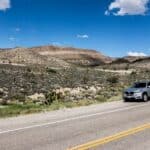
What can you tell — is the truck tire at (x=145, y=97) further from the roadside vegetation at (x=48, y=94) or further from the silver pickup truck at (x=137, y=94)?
the roadside vegetation at (x=48, y=94)

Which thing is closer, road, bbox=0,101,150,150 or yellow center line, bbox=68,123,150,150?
yellow center line, bbox=68,123,150,150

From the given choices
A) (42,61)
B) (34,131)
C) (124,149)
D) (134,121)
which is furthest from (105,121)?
(42,61)

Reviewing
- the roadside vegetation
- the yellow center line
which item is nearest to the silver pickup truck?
the roadside vegetation

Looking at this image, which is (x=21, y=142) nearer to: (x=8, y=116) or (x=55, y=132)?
(x=55, y=132)

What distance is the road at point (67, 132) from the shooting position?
34.3ft

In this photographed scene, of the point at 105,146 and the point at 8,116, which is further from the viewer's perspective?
the point at 8,116

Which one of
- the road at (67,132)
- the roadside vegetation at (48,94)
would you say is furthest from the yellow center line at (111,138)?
the roadside vegetation at (48,94)

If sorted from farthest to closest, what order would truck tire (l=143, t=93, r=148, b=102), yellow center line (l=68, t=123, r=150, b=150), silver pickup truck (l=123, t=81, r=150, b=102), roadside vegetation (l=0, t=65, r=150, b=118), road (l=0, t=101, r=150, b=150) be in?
1. truck tire (l=143, t=93, r=148, b=102)
2. silver pickup truck (l=123, t=81, r=150, b=102)
3. roadside vegetation (l=0, t=65, r=150, b=118)
4. road (l=0, t=101, r=150, b=150)
5. yellow center line (l=68, t=123, r=150, b=150)

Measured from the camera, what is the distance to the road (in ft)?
34.3

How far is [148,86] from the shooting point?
29578mm

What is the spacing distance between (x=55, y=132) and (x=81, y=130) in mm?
967

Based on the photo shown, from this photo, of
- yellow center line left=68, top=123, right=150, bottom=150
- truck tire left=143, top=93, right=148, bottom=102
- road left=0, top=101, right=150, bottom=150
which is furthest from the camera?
truck tire left=143, top=93, right=148, bottom=102

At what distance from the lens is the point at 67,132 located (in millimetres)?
12836

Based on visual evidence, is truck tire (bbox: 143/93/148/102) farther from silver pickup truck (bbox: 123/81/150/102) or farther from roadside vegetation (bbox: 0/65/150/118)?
roadside vegetation (bbox: 0/65/150/118)
